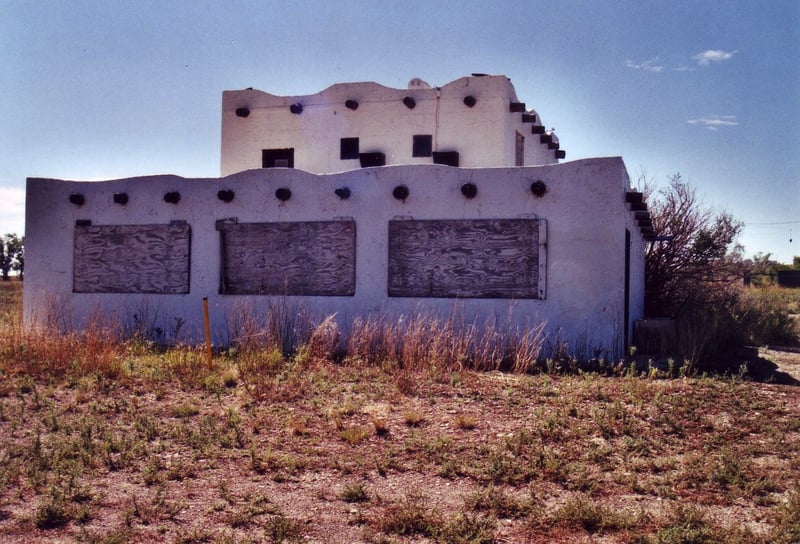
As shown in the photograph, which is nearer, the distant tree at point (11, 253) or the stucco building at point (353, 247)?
the stucco building at point (353, 247)

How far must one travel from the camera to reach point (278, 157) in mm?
18828

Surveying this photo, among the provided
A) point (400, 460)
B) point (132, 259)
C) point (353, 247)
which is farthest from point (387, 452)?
point (132, 259)

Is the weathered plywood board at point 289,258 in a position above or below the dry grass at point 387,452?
above

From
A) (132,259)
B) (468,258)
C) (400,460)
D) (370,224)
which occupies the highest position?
(370,224)

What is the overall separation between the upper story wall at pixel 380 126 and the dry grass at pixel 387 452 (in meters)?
8.57

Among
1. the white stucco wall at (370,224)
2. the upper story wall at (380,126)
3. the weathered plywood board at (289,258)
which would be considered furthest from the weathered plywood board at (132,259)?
the upper story wall at (380,126)

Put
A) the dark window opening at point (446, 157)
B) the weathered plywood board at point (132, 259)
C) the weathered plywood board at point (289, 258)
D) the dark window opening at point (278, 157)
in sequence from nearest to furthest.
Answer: the weathered plywood board at point (289, 258)
the weathered plywood board at point (132, 259)
the dark window opening at point (446, 157)
the dark window opening at point (278, 157)

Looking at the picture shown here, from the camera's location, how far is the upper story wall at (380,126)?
56.9 feet

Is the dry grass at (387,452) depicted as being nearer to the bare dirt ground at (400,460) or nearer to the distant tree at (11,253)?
the bare dirt ground at (400,460)

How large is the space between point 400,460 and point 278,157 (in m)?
14.1

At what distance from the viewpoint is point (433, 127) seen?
58.3 ft

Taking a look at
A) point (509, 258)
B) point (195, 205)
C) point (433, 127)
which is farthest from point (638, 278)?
point (195, 205)

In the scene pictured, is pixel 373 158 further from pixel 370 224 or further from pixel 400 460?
pixel 400 460

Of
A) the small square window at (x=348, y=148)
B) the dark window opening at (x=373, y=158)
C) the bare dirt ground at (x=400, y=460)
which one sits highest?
the small square window at (x=348, y=148)
